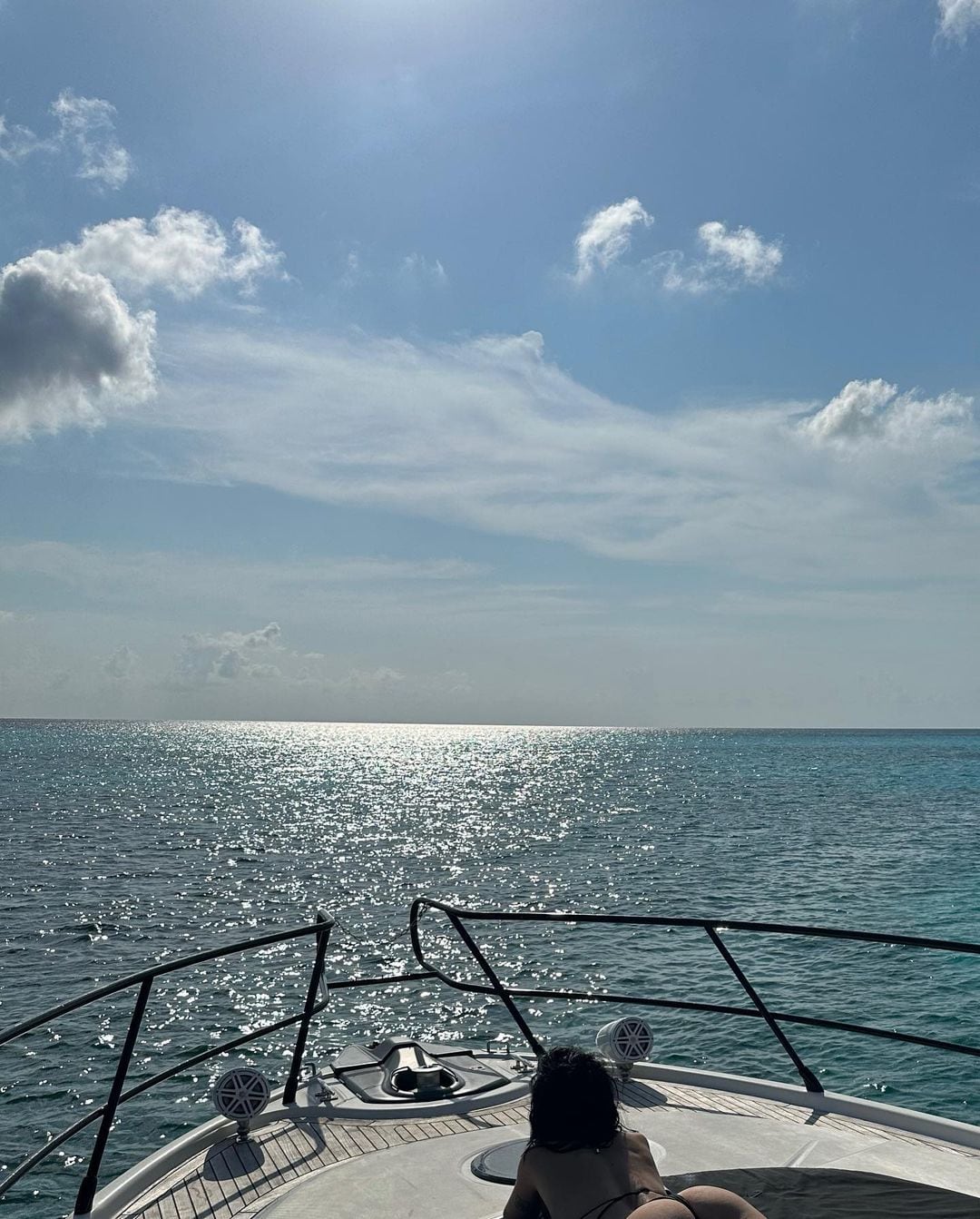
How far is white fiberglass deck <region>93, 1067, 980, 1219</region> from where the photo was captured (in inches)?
200

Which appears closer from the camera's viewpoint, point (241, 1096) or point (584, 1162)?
point (584, 1162)

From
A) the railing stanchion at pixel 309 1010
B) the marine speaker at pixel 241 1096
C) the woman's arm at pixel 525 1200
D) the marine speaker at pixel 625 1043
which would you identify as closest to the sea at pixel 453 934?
the railing stanchion at pixel 309 1010

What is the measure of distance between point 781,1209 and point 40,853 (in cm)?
4737

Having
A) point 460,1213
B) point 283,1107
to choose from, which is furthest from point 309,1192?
point 283,1107

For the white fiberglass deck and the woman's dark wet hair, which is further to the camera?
the white fiberglass deck

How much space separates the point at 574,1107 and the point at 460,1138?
8.55 ft

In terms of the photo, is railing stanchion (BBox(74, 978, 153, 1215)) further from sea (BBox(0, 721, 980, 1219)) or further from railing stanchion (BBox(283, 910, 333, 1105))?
sea (BBox(0, 721, 980, 1219))

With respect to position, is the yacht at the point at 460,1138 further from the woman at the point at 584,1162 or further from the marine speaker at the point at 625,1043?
the woman at the point at 584,1162

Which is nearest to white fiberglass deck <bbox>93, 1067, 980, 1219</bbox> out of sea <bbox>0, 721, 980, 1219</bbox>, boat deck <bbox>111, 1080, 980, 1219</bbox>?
boat deck <bbox>111, 1080, 980, 1219</bbox>

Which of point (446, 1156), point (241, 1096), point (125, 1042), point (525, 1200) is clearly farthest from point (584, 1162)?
point (125, 1042)

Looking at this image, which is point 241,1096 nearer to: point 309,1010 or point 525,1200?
point 309,1010

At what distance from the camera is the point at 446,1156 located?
5.62 meters

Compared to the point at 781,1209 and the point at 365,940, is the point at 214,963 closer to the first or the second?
the point at 365,940

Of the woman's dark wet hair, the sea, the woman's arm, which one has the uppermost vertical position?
the woman's dark wet hair
